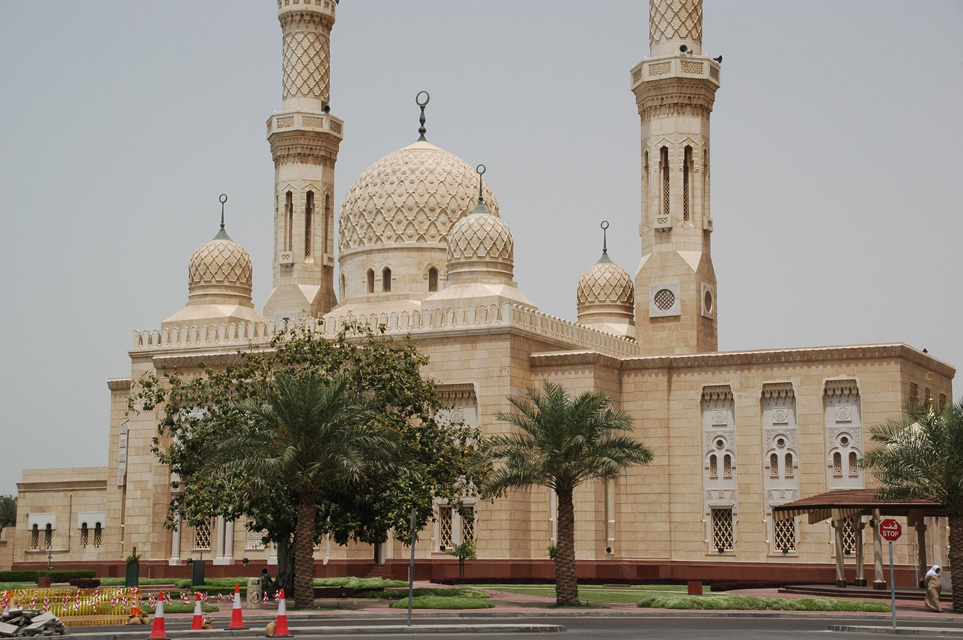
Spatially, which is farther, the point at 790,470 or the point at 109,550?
the point at 109,550

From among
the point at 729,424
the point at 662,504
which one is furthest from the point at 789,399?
the point at 662,504

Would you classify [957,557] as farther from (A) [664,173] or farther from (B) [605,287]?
(B) [605,287]

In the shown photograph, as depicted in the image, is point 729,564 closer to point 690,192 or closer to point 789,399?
point 789,399

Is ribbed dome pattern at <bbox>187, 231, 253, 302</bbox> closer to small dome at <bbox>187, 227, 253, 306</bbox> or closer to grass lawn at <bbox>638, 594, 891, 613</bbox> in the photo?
small dome at <bbox>187, 227, 253, 306</bbox>

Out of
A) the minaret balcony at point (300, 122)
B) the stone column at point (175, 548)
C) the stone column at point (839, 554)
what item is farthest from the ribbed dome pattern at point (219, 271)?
the stone column at point (839, 554)

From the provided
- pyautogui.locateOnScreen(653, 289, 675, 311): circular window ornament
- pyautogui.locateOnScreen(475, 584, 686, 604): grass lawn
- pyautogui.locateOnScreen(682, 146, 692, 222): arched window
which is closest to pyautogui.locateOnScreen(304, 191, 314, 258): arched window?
pyautogui.locateOnScreen(653, 289, 675, 311): circular window ornament

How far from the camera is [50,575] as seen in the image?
44.5 meters

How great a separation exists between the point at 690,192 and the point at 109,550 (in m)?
23.4

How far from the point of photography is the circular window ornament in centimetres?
4556

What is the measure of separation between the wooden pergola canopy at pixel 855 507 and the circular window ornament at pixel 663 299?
10230 mm

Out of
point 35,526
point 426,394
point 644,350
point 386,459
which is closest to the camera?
point 386,459

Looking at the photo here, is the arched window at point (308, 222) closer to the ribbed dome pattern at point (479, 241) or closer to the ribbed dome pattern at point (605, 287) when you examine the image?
the ribbed dome pattern at point (479, 241)

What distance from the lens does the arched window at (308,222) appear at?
51.4 meters

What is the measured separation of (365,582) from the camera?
119 feet
